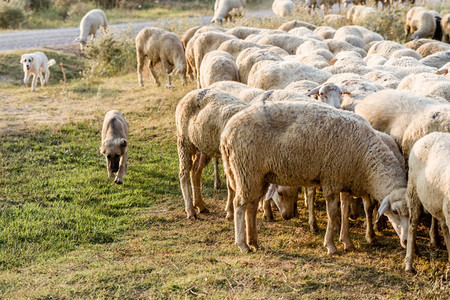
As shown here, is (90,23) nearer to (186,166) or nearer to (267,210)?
(186,166)

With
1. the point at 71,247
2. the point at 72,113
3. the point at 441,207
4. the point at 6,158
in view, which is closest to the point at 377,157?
the point at 441,207

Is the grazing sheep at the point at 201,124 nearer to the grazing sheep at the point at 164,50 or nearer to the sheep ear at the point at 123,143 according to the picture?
the sheep ear at the point at 123,143

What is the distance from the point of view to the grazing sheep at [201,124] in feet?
22.1

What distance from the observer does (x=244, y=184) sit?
5.91 metres

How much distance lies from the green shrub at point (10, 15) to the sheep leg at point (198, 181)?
20135 mm

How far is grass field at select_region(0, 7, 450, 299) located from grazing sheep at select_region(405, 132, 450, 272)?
448 millimetres

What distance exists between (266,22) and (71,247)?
14200mm

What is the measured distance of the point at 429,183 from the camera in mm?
5082

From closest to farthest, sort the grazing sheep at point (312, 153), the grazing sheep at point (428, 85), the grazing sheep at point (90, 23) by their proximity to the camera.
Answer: the grazing sheep at point (312, 153) → the grazing sheep at point (428, 85) → the grazing sheep at point (90, 23)

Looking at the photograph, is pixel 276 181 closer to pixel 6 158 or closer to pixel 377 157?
pixel 377 157

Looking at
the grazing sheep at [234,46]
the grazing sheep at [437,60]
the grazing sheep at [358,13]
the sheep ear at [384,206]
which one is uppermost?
the grazing sheep at [358,13]

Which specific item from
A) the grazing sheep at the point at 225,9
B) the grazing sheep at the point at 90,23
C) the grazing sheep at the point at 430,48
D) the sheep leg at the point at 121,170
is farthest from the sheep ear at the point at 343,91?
the grazing sheep at the point at 225,9

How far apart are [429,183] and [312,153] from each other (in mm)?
1199

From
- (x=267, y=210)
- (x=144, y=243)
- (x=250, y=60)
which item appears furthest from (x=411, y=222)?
(x=250, y=60)
